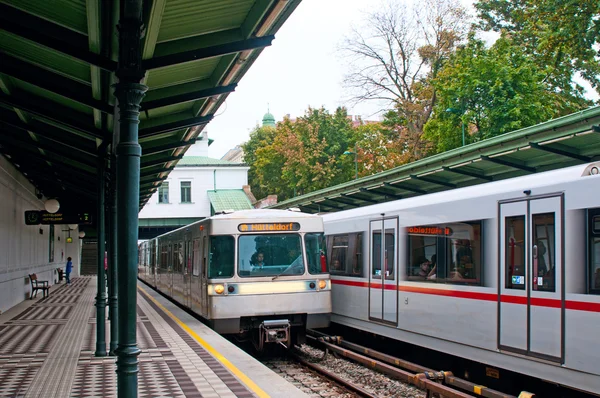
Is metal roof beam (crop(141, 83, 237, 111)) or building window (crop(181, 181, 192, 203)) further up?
building window (crop(181, 181, 192, 203))

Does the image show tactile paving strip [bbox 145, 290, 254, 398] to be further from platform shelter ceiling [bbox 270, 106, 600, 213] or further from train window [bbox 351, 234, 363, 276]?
platform shelter ceiling [bbox 270, 106, 600, 213]

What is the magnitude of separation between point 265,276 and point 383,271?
7.31 ft

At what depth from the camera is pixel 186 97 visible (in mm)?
8875

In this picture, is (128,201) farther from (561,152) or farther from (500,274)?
(561,152)

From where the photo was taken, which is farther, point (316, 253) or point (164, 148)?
point (316, 253)

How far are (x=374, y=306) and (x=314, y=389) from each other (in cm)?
296

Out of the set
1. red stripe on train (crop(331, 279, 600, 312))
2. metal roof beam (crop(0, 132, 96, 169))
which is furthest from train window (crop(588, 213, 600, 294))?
metal roof beam (crop(0, 132, 96, 169))

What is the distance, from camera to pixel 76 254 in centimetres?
5009

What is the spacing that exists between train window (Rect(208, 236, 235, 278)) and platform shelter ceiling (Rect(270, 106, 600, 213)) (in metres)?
5.24

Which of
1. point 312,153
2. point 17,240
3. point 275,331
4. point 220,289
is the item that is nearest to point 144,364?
point 220,289

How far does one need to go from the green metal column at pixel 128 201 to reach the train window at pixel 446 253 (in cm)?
585

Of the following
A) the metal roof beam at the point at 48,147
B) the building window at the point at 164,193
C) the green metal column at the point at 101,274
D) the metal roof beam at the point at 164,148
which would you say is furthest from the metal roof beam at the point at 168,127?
the building window at the point at 164,193

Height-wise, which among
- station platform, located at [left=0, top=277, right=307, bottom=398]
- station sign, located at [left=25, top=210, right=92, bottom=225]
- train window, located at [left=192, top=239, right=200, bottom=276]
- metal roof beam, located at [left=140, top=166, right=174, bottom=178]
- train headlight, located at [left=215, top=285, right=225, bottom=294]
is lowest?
station platform, located at [left=0, top=277, right=307, bottom=398]

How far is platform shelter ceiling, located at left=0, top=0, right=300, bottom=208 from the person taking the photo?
6.73m
